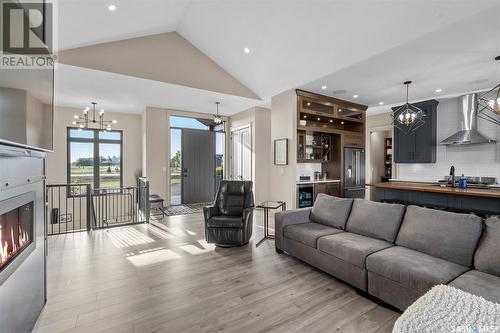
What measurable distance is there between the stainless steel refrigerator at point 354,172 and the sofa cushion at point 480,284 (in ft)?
14.7

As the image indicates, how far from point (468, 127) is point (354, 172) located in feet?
8.79

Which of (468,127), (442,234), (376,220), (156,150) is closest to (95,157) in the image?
(156,150)

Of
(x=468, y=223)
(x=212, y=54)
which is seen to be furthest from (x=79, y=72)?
(x=468, y=223)

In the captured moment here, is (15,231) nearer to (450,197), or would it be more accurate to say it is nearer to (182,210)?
(182,210)

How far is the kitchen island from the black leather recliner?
2.94 m

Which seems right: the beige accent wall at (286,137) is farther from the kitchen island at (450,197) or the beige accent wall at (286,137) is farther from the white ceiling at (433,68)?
the kitchen island at (450,197)

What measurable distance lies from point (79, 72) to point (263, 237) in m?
4.60

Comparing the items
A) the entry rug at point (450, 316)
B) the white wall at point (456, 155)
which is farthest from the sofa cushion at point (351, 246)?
the white wall at point (456, 155)

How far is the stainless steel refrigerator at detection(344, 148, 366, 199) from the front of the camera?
20.9 feet

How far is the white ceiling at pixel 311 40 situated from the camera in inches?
121

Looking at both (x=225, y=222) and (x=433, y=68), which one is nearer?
Result: (x=225, y=222)

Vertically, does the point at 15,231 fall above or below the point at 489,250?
above

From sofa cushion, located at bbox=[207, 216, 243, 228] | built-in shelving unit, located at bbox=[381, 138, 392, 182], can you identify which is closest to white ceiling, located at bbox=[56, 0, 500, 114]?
sofa cushion, located at bbox=[207, 216, 243, 228]

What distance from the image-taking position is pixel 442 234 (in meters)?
Result: 2.29
